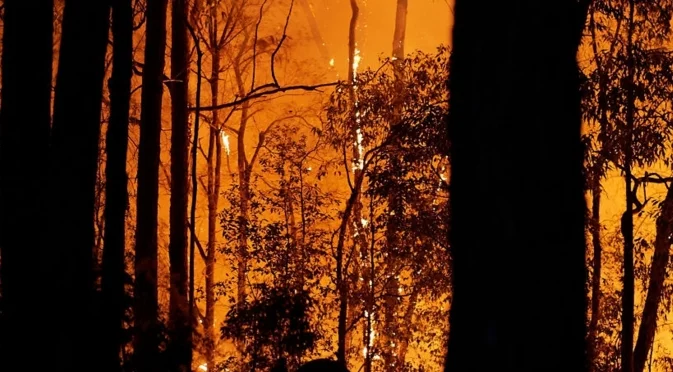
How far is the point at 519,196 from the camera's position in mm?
4488

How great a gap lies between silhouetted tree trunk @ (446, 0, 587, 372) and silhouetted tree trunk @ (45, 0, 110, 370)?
264cm

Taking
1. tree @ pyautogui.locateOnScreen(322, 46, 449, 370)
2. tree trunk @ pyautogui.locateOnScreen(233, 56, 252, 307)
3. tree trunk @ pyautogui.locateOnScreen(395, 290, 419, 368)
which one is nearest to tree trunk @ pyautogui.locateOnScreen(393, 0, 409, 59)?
tree trunk @ pyautogui.locateOnScreen(233, 56, 252, 307)

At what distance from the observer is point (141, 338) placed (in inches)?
235

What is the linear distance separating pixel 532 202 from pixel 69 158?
3.23 m

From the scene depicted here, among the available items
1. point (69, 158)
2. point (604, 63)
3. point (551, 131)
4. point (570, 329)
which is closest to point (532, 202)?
point (551, 131)

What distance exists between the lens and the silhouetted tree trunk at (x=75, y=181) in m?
5.27

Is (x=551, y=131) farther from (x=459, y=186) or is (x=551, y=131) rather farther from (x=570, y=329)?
(x=570, y=329)

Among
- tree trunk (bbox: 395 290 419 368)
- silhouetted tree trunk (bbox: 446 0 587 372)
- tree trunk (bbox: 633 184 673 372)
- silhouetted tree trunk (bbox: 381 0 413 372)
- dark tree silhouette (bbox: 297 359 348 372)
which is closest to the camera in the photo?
silhouetted tree trunk (bbox: 446 0 587 372)

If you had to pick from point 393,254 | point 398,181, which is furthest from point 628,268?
point 393,254

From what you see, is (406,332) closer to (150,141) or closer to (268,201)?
(268,201)

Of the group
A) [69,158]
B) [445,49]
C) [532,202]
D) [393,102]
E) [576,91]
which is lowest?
[532,202]

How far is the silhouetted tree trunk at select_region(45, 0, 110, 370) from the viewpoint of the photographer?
5.27 meters

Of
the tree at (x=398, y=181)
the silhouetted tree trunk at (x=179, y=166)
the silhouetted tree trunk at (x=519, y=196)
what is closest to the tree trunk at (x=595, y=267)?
the tree at (x=398, y=181)

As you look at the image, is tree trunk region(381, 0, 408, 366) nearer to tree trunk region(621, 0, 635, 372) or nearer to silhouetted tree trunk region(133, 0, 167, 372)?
tree trunk region(621, 0, 635, 372)
